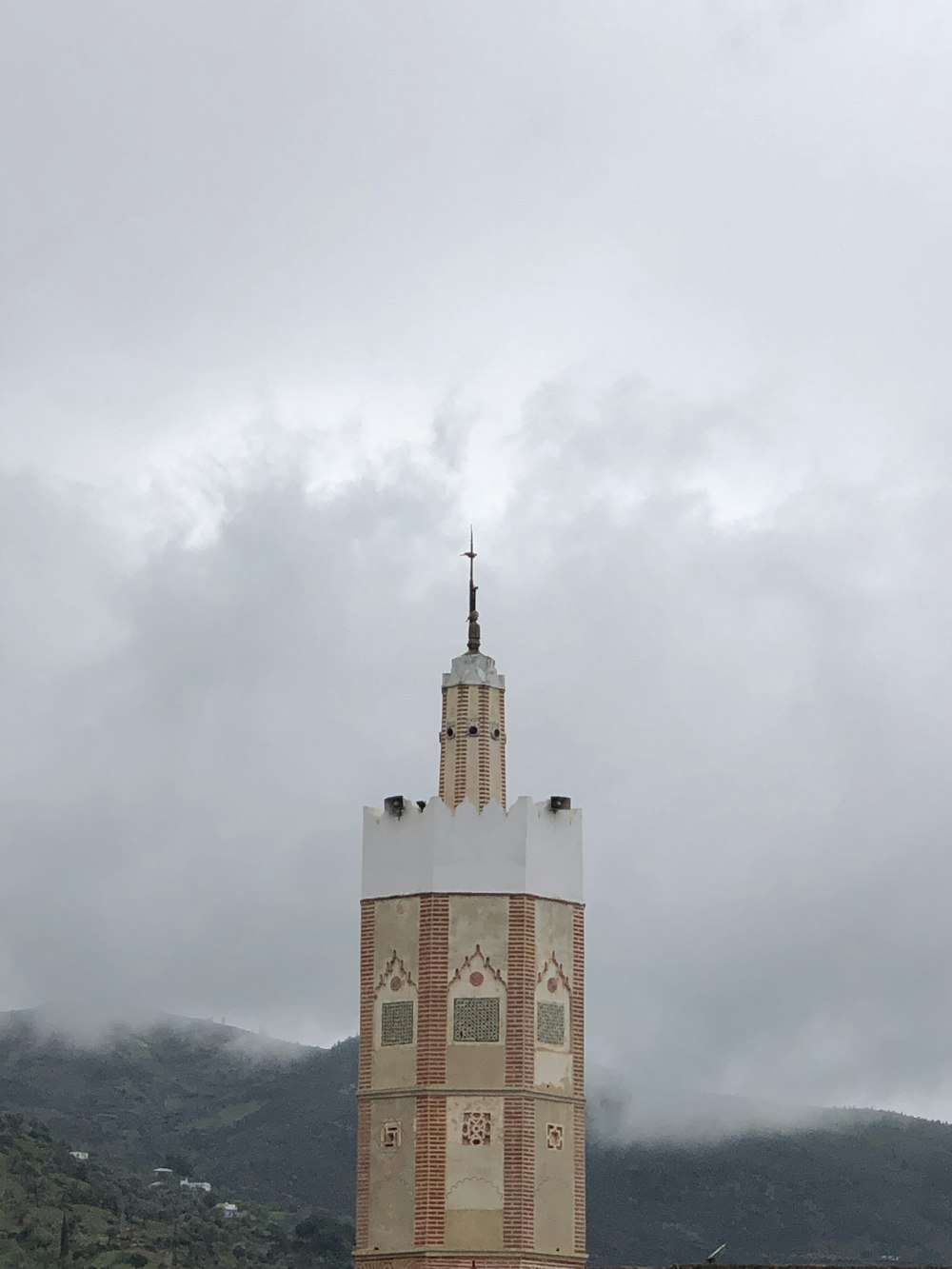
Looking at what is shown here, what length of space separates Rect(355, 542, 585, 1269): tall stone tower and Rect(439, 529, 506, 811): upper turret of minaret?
0.12 feet

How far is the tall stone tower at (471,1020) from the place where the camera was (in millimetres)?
44656

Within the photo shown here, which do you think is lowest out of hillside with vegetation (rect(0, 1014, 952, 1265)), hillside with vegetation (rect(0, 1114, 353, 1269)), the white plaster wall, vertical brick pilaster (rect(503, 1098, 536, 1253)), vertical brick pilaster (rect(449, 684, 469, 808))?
vertical brick pilaster (rect(503, 1098, 536, 1253))

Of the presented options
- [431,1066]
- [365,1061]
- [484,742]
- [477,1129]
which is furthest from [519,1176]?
[484,742]

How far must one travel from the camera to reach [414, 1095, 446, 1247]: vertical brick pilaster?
44.4 m

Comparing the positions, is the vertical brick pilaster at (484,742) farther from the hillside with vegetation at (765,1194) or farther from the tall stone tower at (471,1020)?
the hillside with vegetation at (765,1194)

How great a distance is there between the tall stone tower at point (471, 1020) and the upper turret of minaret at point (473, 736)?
4cm

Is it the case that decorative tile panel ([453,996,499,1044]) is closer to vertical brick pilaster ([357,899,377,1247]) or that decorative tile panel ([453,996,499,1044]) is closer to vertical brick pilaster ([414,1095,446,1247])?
vertical brick pilaster ([414,1095,446,1247])

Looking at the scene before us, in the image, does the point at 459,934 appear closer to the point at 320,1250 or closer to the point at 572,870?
the point at 572,870

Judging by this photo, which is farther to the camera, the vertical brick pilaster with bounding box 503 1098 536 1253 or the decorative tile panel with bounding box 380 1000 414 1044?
the decorative tile panel with bounding box 380 1000 414 1044

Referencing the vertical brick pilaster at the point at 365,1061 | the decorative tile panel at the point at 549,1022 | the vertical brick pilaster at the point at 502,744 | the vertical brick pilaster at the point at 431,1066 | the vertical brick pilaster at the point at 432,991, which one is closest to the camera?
the vertical brick pilaster at the point at 431,1066

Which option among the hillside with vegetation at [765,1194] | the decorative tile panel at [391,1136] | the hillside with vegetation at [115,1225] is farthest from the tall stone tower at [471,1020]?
the hillside with vegetation at [765,1194]

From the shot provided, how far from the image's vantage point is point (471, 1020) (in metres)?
45.4

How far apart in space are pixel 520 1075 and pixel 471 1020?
4.60 ft

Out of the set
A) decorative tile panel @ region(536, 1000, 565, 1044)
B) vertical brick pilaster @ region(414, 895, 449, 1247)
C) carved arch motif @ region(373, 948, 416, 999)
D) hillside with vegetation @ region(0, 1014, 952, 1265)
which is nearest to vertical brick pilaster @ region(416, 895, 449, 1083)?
vertical brick pilaster @ region(414, 895, 449, 1247)
